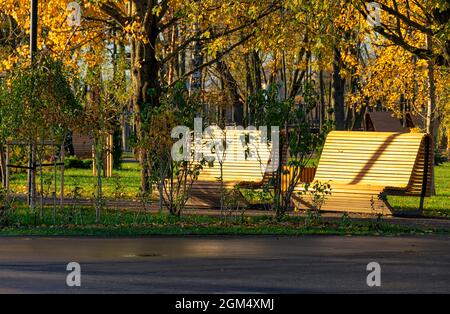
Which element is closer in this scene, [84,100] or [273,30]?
[84,100]

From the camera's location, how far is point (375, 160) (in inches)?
897

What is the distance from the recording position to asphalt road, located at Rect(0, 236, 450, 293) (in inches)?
464

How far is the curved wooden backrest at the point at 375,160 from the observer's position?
2227 cm

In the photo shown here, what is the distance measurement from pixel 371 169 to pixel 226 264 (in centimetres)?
952

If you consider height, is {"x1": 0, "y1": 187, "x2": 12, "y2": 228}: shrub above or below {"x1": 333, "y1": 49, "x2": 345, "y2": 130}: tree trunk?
below

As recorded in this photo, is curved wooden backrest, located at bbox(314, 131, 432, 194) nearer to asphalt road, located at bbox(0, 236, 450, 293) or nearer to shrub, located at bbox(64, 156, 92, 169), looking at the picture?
asphalt road, located at bbox(0, 236, 450, 293)

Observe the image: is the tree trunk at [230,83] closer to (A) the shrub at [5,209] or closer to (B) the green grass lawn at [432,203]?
(B) the green grass lawn at [432,203]

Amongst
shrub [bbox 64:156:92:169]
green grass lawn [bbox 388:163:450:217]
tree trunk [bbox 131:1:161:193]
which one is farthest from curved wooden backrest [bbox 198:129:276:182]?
shrub [bbox 64:156:92:169]

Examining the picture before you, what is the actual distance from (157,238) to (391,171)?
6.93 metres

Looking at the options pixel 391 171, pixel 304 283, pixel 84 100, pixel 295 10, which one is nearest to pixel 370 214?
pixel 391 171

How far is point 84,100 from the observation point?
2189cm

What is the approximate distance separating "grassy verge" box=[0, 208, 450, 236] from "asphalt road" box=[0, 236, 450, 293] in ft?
2.22
